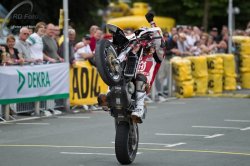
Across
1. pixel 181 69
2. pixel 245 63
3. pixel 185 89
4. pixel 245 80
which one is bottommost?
pixel 185 89

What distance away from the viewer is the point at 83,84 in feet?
72.1

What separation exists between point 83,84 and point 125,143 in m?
9.79

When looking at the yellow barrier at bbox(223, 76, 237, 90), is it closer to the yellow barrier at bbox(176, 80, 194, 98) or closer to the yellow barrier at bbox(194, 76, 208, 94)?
the yellow barrier at bbox(194, 76, 208, 94)

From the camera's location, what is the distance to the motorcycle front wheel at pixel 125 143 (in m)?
12.3

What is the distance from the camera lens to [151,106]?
2300cm

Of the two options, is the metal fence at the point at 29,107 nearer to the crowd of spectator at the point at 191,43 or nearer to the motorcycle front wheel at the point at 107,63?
the crowd of spectator at the point at 191,43

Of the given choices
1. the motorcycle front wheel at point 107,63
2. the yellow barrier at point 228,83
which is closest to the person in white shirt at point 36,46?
the motorcycle front wheel at point 107,63

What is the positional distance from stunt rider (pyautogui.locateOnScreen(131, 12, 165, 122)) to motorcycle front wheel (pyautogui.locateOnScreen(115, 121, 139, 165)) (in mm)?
222

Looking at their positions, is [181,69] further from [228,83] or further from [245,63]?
[245,63]

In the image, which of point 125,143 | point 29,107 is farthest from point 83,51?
point 125,143

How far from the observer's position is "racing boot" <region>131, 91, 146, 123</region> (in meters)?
12.5

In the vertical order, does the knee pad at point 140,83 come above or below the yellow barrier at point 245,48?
below

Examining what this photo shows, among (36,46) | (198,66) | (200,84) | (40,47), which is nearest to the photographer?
(36,46)

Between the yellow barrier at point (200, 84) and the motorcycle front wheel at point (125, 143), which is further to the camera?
the yellow barrier at point (200, 84)
